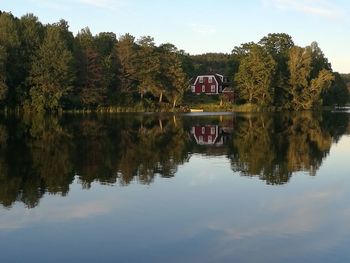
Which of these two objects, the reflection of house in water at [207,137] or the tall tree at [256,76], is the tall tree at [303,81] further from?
the reflection of house in water at [207,137]

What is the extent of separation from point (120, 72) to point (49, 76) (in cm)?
1924

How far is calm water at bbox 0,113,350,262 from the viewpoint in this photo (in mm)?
12219

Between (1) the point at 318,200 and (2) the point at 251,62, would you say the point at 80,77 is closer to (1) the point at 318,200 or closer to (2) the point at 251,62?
(2) the point at 251,62

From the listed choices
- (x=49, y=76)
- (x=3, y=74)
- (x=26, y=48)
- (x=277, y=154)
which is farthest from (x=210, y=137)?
(x=26, y=48)

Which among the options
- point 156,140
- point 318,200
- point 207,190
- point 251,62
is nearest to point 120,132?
point 156,140

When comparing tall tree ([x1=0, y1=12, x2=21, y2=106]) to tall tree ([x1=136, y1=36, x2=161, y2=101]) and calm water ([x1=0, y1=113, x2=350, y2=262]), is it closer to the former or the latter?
tall tree ([x1=136, y1=36, x2=161, y2=101])

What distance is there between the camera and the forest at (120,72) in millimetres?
85125

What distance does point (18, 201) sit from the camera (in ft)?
55.9

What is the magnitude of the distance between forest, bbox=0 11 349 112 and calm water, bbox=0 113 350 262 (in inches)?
2168

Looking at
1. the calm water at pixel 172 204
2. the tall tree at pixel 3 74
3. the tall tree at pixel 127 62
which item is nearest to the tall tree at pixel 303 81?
the tall tree at pixel 127 62

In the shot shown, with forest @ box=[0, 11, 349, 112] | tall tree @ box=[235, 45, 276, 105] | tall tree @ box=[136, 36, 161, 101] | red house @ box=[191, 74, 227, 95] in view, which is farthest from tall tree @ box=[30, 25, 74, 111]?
red house @ box=[191, 74, 227, 95]

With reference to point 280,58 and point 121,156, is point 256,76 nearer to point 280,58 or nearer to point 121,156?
point 280,58

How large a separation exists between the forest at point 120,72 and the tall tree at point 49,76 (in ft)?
0.57

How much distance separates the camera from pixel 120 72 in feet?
327
